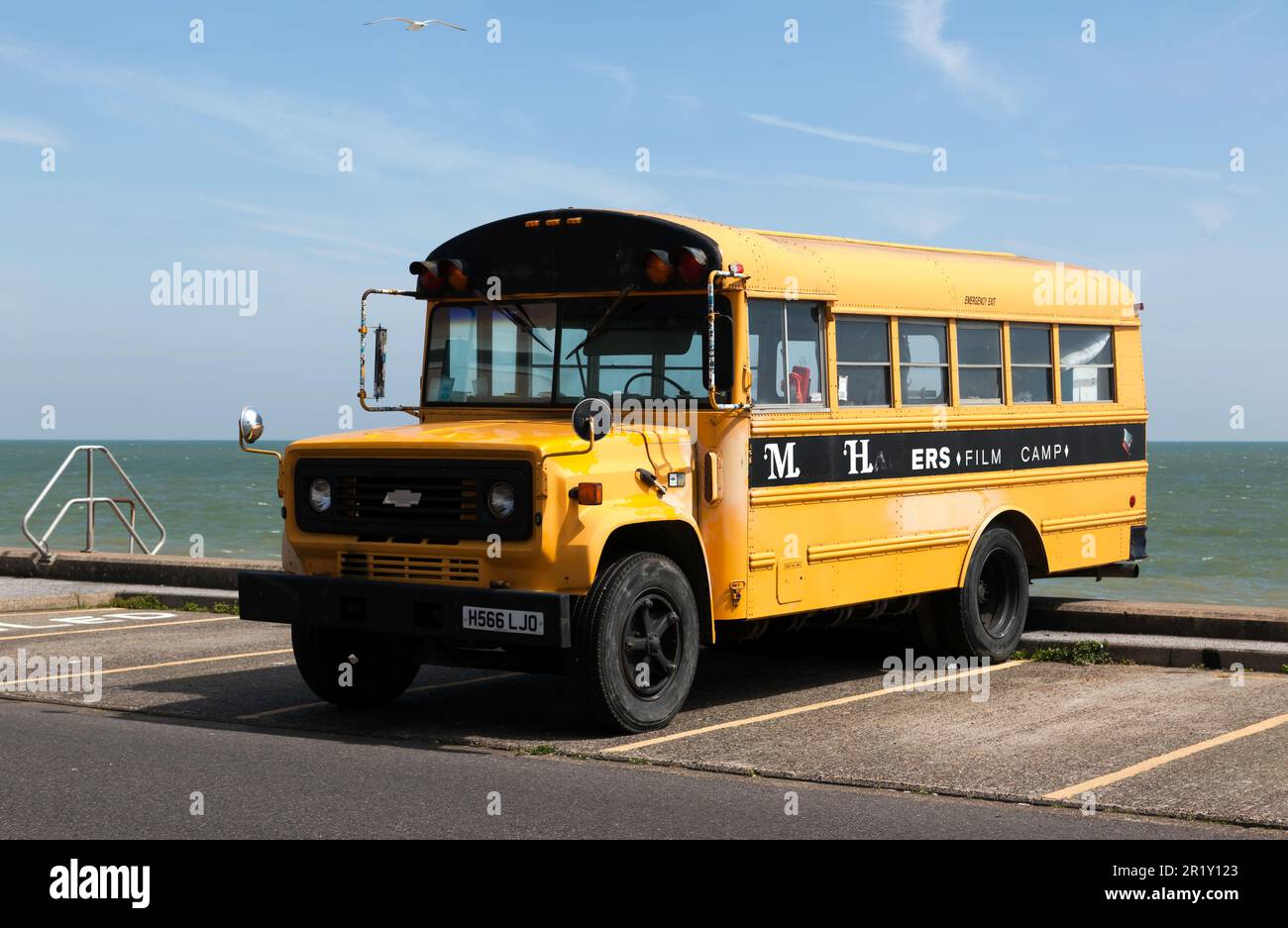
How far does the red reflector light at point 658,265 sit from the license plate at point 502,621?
2.09 meters

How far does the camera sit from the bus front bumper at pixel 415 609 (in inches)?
322

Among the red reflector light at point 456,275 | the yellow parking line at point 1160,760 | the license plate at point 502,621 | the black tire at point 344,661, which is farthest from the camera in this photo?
the red reflector light at point 456,275

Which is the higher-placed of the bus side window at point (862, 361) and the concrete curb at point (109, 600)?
the bus side window at point (862, 361)

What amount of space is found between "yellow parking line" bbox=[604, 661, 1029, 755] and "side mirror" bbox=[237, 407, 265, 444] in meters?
2.81

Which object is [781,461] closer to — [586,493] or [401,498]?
[586,493]

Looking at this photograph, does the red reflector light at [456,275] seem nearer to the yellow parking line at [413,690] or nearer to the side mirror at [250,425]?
the side mirror at [250,425]

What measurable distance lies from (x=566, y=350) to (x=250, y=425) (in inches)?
72.5

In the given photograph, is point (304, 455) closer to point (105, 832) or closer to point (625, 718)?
point (625, 718)

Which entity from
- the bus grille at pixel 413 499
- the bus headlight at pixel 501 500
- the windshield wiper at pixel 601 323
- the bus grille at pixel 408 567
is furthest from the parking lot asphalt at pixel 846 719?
the windshield wiper at pixel 601 323

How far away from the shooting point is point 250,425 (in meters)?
9.51

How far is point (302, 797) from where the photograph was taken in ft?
23.2

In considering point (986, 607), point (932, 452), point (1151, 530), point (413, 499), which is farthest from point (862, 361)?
point (1151, 530)

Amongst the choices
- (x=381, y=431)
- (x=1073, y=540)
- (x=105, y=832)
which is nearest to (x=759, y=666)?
(x=1073, y=540)

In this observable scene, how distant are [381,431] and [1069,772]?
13.2ft
